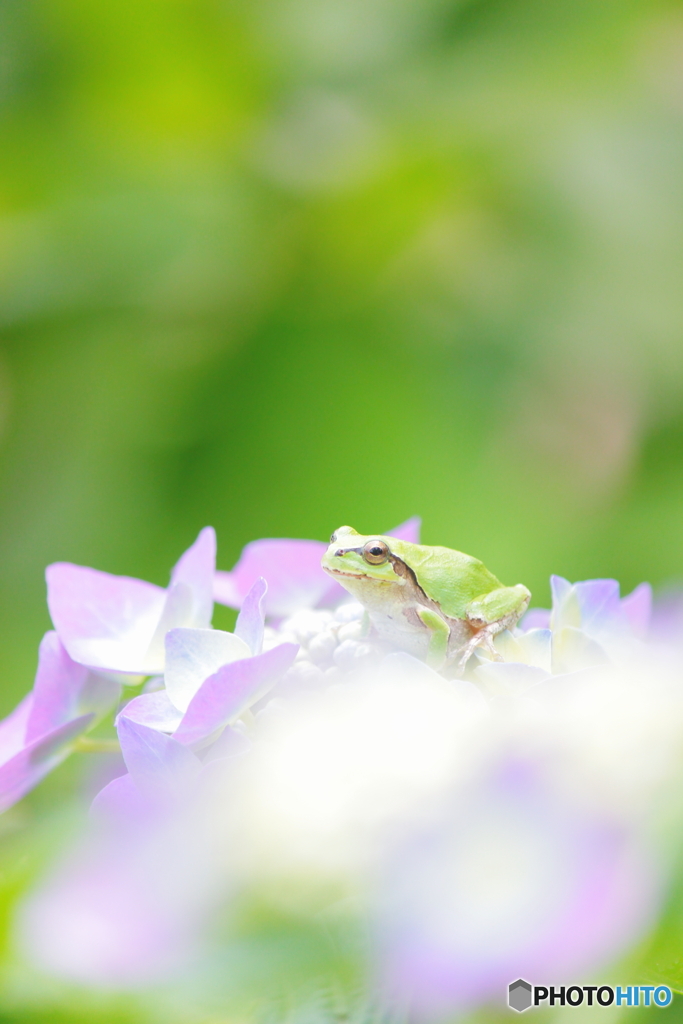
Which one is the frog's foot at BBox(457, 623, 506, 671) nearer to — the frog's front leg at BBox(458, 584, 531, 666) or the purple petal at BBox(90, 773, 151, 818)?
the frog's front leg at BBox(458, 584, 531, 666)

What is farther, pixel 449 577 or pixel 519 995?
pixel 449 577

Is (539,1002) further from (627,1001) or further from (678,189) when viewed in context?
(678,189)

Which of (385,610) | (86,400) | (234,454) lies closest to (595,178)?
(234,454)

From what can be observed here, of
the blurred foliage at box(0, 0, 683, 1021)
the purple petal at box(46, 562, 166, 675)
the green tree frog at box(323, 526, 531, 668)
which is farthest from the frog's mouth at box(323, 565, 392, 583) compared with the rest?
the blurred foliage at box(0, 0, 683, 1021)

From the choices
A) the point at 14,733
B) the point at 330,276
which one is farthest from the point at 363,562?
the point at 330,276

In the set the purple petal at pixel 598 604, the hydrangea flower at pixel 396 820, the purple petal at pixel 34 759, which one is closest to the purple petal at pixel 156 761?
the hydrangea flower at pixel 396 820

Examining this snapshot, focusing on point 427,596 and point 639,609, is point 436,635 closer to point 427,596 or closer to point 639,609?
point 427,596
